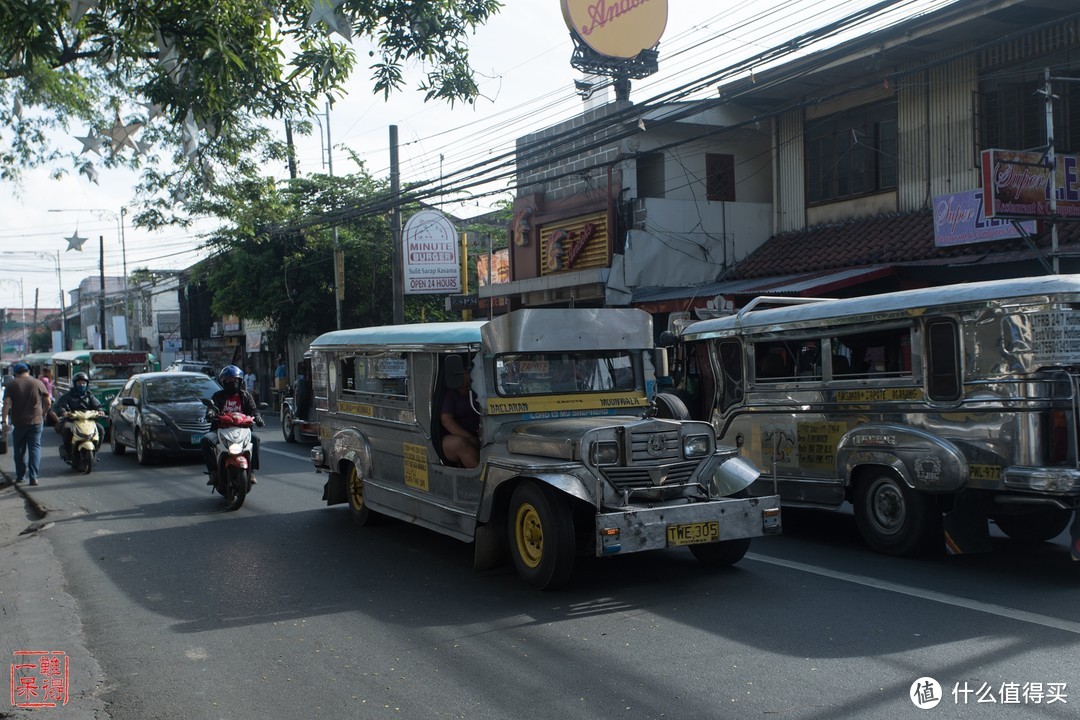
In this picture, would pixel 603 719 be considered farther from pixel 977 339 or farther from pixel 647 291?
pixel 647 291

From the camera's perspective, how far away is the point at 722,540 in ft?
23.5

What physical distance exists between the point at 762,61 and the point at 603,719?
9.85 m

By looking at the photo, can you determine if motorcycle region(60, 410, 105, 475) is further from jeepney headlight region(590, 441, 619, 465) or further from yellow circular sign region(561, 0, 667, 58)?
yellow circular sign region(561, 0, 667, 58)

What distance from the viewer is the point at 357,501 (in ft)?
34.2

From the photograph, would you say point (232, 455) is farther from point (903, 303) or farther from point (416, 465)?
point (903, 303)

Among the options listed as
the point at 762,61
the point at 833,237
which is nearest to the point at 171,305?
the point at 833,237

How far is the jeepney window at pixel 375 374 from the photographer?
9156mm

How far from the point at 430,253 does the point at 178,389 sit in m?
8.14

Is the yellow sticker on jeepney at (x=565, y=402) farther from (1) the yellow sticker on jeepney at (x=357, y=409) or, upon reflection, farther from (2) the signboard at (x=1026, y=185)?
(2) the signboard at (x=1026, y=185)

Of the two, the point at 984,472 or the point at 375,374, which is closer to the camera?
the point at 984,472

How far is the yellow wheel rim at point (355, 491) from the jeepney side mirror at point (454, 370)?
2.77 meters

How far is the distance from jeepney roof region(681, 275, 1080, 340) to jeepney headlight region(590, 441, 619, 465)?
2.96 meters

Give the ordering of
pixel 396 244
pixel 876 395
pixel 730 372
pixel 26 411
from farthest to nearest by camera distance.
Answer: pixel 396 244, pixel 26 411, pixel 730 372, pixel 876 395

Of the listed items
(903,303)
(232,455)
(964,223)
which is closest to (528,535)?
(903,303)
